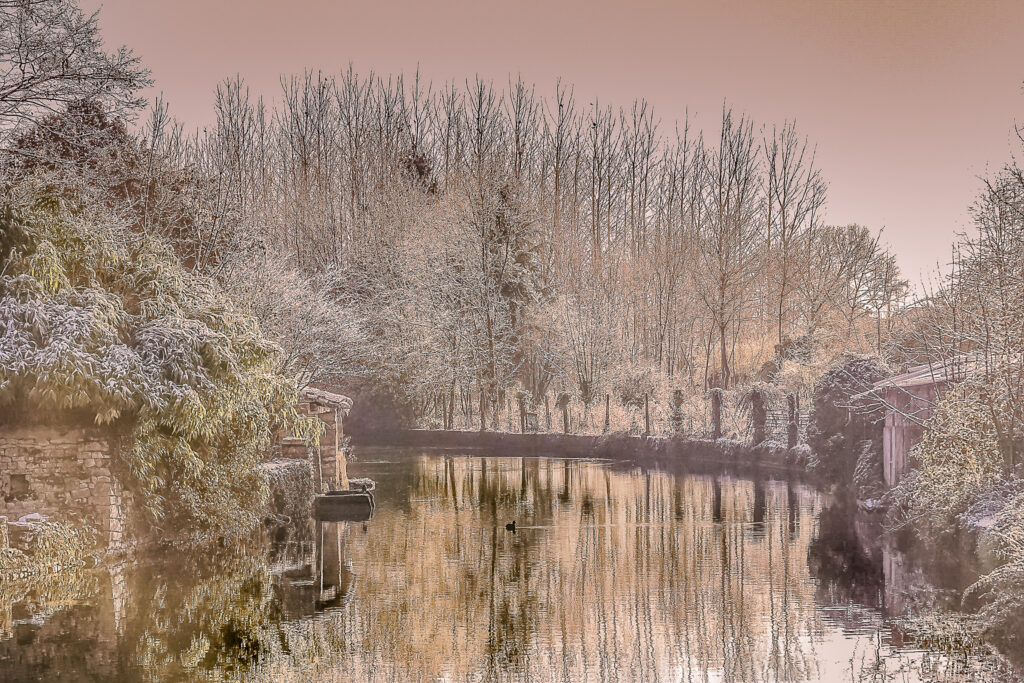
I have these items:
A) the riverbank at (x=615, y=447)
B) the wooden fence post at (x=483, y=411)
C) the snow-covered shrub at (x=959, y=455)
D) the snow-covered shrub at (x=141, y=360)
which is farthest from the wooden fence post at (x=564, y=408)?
the snow-covered shrub at (x=959, y=455)

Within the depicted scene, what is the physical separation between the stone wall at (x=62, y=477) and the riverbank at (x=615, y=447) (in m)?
19.0

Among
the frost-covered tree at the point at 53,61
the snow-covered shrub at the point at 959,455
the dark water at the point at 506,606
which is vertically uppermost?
the frost-covered tree at the point at 53,61

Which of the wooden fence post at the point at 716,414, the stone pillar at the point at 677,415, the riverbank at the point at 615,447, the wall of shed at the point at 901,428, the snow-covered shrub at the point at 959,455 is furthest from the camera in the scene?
the stone pillar at the point at 677,415

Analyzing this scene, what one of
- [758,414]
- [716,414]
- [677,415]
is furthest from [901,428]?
[677,415]

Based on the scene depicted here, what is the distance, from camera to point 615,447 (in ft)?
123

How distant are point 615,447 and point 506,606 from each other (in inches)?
952

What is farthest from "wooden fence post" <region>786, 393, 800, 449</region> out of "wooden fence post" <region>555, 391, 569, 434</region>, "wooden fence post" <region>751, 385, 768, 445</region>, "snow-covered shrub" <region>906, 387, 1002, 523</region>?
"snow-covered shrub" <region>906, 387, 1002, 523</region>

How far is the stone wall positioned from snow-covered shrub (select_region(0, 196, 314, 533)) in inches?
12.4

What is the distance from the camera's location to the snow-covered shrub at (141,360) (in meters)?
15.4

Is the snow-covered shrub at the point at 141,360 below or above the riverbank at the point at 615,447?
above

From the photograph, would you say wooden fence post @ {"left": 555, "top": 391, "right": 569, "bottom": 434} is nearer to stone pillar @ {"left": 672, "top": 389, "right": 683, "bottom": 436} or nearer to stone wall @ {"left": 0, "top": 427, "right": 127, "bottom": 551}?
stone pillar @ {"left": 672, "top": 389, "right": 683, "bottom": 436}

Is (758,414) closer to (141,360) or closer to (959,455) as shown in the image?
(959,455)

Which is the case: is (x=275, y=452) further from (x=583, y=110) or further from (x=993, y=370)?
(x=583, y=110)

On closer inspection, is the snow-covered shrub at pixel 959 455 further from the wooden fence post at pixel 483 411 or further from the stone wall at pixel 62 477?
the wooden fence post at pixel 483 411
